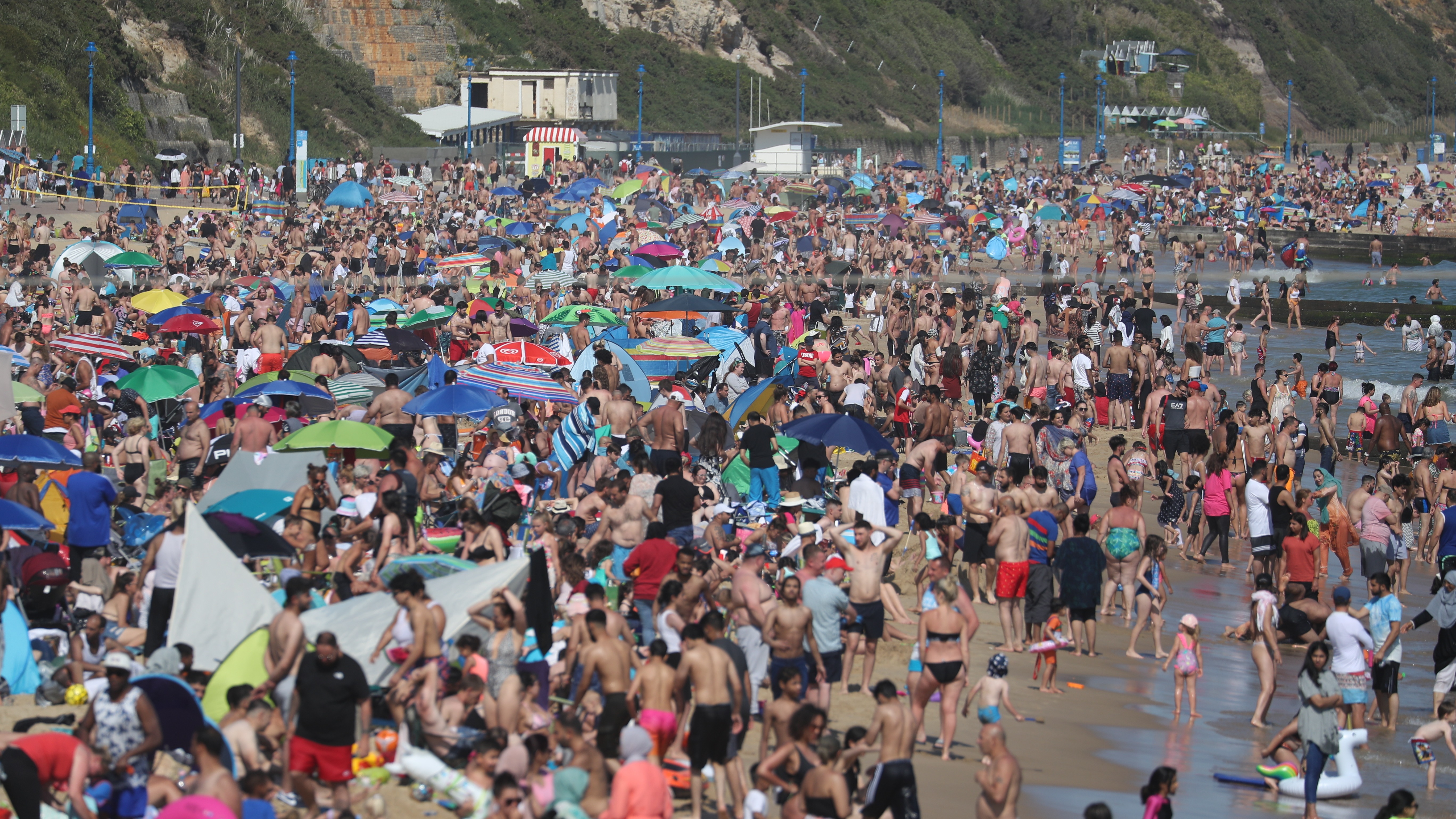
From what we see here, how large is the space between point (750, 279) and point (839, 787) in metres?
22.7

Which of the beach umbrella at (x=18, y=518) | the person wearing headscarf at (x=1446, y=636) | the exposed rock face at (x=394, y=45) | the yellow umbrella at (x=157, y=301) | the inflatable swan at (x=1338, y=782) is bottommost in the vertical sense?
the inflatable swan at (x=1338, y=782)

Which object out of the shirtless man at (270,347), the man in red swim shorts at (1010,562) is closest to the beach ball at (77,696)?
the man in red swim shorts at (1010,562)

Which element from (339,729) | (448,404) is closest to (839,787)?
(339,729)

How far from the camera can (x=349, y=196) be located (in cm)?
3056

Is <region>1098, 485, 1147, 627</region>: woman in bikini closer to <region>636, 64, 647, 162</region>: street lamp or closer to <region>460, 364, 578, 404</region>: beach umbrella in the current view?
<region>460, 364, 578, 404</region>: beach umbrella

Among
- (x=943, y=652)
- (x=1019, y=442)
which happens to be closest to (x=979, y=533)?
(x=1019, y=442)

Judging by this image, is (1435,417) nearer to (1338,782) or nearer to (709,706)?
(1338,782)

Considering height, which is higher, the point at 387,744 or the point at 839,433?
the point at 839,433

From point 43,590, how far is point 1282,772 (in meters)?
7.00

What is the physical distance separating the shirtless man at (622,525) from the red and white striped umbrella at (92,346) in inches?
296

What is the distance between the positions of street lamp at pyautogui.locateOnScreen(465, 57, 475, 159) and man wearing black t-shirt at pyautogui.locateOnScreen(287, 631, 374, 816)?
37714 millimetres

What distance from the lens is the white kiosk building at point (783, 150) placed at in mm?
48969

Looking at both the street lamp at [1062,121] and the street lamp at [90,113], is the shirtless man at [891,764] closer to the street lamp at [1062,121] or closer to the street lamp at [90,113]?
the street lamp at [90,113]

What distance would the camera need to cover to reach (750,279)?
28641mm
